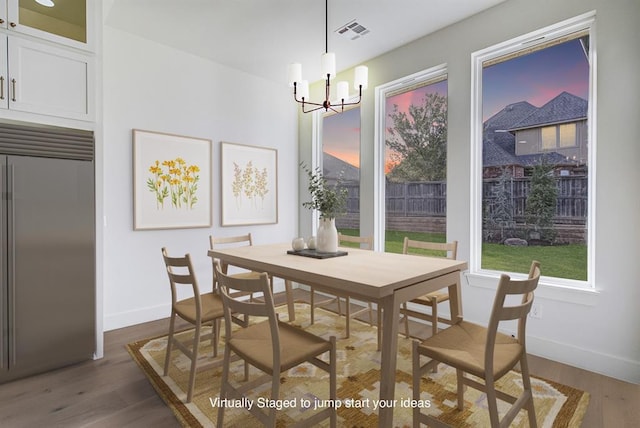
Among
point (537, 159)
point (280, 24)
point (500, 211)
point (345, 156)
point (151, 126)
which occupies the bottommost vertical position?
point (500, 211)

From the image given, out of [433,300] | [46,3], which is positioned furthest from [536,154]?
[46,3]

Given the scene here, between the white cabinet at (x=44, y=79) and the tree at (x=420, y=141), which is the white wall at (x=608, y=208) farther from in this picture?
the white cabinet at (x=44, y=79)

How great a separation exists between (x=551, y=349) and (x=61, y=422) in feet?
10.9

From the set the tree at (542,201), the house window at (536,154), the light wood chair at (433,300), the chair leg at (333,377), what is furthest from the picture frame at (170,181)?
the tree at (542,201)

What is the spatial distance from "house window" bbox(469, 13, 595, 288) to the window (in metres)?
0.39

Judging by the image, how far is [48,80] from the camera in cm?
242

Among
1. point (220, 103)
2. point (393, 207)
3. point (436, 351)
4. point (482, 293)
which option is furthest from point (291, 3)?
point (482, 293)

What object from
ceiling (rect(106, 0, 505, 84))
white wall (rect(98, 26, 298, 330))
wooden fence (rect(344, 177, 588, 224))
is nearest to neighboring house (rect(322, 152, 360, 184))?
wooden fence (rect(344, 177, 588, 224))

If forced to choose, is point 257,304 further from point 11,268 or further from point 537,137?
point 537,137

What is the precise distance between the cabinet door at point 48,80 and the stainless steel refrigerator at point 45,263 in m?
0.36

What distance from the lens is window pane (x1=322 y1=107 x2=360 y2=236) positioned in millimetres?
4207

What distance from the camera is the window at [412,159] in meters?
3.42

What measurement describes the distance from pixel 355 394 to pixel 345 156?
2937mm

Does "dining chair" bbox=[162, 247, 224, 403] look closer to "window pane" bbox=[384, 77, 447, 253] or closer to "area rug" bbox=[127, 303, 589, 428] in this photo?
"area rug" bbox=[127, 303, 589, 428]
